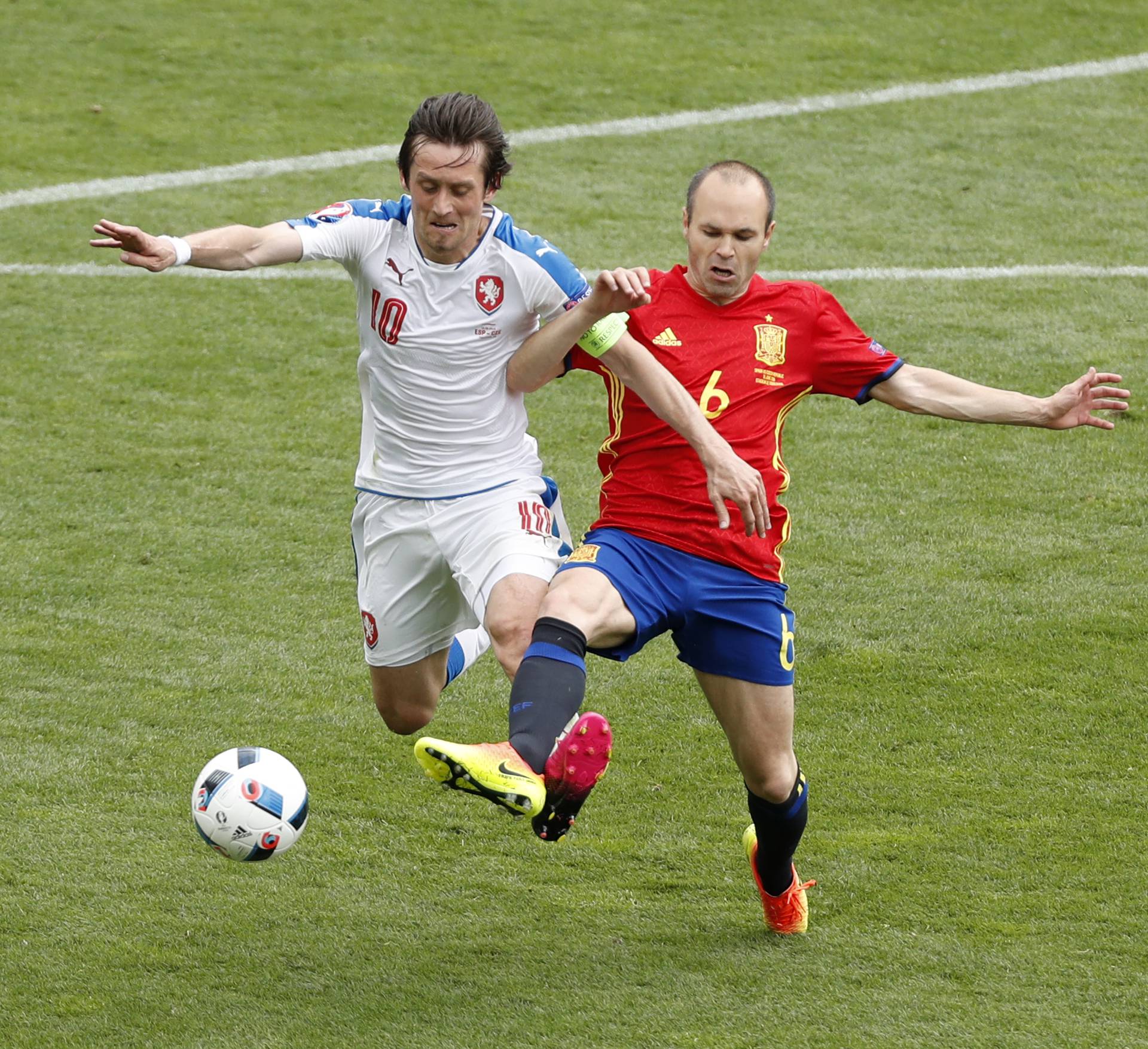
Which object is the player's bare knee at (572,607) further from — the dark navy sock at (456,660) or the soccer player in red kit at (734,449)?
the dark navy sock at (456,660)

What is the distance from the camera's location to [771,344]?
553 centimetres

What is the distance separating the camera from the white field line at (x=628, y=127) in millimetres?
13359

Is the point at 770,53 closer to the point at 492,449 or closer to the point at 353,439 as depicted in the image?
the point at 353,439

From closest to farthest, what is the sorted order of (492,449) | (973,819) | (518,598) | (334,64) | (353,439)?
(518,598) < (492,449) < (973,819) < (353,439) < (334,64)

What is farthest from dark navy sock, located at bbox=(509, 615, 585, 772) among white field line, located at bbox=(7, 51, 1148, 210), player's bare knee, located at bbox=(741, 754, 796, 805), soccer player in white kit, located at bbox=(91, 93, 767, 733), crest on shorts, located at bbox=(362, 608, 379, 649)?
white field line, located at bbox=(7, 51, 1148, 210)

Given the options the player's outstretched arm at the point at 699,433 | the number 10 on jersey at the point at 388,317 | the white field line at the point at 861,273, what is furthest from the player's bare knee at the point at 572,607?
the white field line at the point at 861,273

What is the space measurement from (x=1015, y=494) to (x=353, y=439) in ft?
12.6

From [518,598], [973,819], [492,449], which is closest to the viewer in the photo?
[518,598]

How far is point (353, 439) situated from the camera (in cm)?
1012

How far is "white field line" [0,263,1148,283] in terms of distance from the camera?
39.8ft

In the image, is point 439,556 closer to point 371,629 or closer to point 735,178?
point 371,629

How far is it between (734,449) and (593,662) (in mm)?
2722

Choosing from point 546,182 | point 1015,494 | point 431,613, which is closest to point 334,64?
point 546,182

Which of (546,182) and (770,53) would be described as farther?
(770,53)
